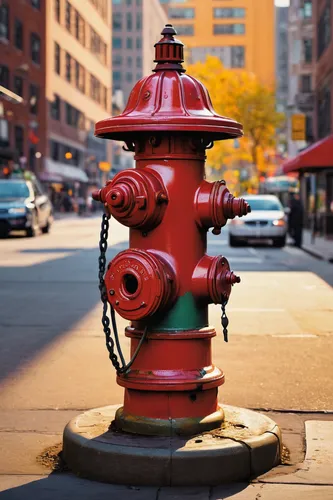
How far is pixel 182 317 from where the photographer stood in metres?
4.99

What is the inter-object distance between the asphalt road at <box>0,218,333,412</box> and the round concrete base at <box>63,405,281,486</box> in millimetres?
1575

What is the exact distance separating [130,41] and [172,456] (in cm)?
16078

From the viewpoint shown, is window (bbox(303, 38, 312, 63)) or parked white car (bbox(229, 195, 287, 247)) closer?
parked white car (bbox(229, 195, 287, 247))

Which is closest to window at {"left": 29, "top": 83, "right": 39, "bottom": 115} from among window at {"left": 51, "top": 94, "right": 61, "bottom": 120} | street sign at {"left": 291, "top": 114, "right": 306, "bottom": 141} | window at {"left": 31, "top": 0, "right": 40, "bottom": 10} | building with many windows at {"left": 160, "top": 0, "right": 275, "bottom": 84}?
window at {"left": 31, "top": 0, "right": 40, "bottom": 10}

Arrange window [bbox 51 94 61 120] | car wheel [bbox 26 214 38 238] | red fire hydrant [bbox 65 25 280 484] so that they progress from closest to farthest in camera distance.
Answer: red fire hydrant [bbox 65 25 280 484] → car wheel [bbox 26 214 38 238] → window [bbox 51 94 61 120]

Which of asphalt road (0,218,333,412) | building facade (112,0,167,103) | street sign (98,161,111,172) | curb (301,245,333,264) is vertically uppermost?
building facade (112,0,167,103)

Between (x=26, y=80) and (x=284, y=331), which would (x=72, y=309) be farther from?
(x=26, y=80)

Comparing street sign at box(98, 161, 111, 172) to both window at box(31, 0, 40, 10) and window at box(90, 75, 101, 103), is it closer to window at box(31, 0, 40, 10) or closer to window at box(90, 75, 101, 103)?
window at box(90, 75, 101, 103)

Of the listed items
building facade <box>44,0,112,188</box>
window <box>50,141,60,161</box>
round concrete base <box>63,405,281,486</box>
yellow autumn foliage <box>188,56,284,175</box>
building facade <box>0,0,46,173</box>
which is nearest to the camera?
round concrete base <box>63,405,281,486</box>

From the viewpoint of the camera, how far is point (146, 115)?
4.97 metres

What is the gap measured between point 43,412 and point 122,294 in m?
1.57

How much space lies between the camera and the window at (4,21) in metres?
56.8

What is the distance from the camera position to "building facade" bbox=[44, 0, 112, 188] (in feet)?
235

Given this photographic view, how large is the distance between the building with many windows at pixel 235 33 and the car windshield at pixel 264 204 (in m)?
127
